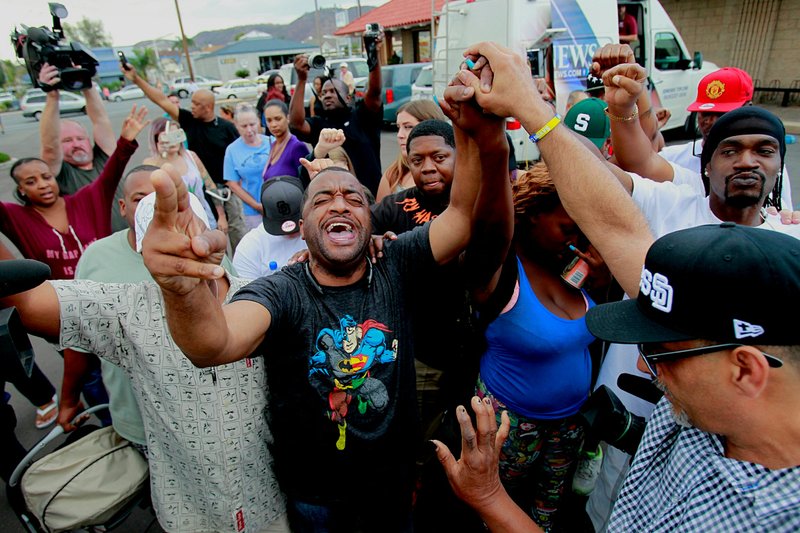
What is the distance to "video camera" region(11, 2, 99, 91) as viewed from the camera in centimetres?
346

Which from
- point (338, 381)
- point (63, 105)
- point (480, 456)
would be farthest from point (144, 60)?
point (480, 456)

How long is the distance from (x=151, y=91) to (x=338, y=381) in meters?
5.07

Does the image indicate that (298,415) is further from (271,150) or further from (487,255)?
(271,150)

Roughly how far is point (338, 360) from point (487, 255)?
670 millimetres

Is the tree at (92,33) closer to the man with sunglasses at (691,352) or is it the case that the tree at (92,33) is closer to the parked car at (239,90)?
the parked car at (239,90)

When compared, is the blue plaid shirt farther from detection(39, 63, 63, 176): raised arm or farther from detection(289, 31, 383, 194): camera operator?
detection(39, 63, 63, 176): raised arm

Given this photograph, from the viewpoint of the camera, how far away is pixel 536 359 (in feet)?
6.21

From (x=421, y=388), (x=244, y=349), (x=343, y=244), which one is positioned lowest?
(x=421, y=388)

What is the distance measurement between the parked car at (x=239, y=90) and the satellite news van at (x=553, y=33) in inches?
989

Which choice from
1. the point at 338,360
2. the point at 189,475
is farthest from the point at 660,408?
the point at 189,475

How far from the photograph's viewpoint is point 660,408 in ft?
4.42

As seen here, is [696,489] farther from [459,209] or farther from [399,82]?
[399,82]

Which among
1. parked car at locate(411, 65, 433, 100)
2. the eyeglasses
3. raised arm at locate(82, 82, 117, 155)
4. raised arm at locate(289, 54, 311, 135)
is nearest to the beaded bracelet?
the eyeglasses

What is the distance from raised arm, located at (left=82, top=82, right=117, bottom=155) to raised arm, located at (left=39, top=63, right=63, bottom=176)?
246 millimetres
